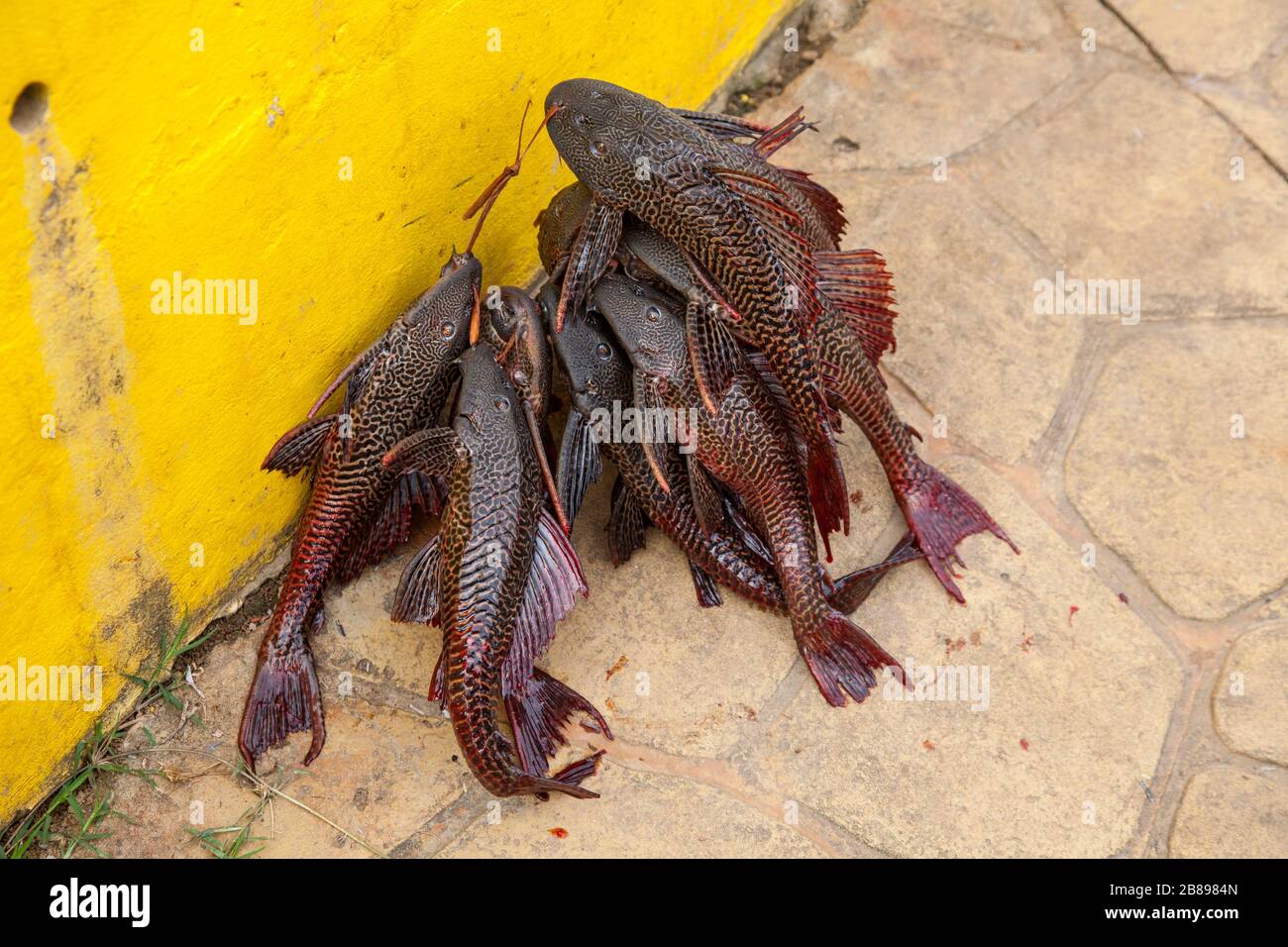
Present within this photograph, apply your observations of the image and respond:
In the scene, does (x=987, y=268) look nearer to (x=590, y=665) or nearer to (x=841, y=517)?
(x=841, y=517)

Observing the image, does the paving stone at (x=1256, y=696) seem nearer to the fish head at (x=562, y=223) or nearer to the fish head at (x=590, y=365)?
the fish head at (x=590, y=365)

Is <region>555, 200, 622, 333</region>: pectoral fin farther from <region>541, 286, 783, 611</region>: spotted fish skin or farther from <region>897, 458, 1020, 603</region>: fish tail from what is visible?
<region>897, 458, 1020, 603</region>: fish tail

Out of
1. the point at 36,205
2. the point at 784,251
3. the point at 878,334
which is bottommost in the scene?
the point at 878,334

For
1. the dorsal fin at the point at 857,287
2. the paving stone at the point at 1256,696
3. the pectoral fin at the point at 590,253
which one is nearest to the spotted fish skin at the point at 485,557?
the pectoral fin at the point at 590,253

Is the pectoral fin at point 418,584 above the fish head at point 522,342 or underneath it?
underneath

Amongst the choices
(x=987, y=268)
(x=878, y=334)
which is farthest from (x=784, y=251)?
(x=987, y=268)

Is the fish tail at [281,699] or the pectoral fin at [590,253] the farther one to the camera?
the pectoral fin at [590,253]
